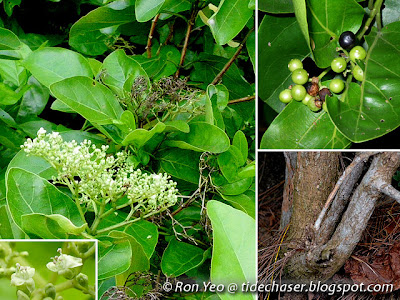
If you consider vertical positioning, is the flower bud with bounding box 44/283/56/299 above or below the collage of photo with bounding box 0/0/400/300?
below

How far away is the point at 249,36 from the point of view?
1049mm

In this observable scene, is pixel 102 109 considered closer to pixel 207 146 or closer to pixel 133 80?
pixel 133 80

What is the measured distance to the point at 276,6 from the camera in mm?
861

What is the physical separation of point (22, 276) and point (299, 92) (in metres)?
0.52

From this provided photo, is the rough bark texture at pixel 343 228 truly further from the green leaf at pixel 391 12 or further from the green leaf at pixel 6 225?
the green leaf at pixel 6 225

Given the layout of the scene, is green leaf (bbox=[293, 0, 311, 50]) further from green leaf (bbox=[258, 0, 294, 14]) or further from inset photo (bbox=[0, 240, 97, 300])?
inset photo (bbox=[0, 240, 97, 300])

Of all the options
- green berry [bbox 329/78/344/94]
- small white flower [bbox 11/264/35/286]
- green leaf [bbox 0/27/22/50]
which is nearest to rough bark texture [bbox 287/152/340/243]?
green berry [bbox 329/78/344/94]

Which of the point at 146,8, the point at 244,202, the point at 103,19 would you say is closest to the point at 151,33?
the point at 103,19

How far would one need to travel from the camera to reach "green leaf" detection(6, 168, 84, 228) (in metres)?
0.79

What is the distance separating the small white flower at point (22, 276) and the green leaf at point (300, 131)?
43 centimetres

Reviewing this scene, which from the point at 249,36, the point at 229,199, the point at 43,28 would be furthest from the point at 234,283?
the point at 43,28

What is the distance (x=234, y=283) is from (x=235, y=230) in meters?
0.08

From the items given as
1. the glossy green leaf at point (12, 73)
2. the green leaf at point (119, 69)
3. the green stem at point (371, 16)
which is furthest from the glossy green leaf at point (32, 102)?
the green stem at point (371, 16)

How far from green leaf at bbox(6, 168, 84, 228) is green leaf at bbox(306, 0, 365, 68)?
47 centimetres
